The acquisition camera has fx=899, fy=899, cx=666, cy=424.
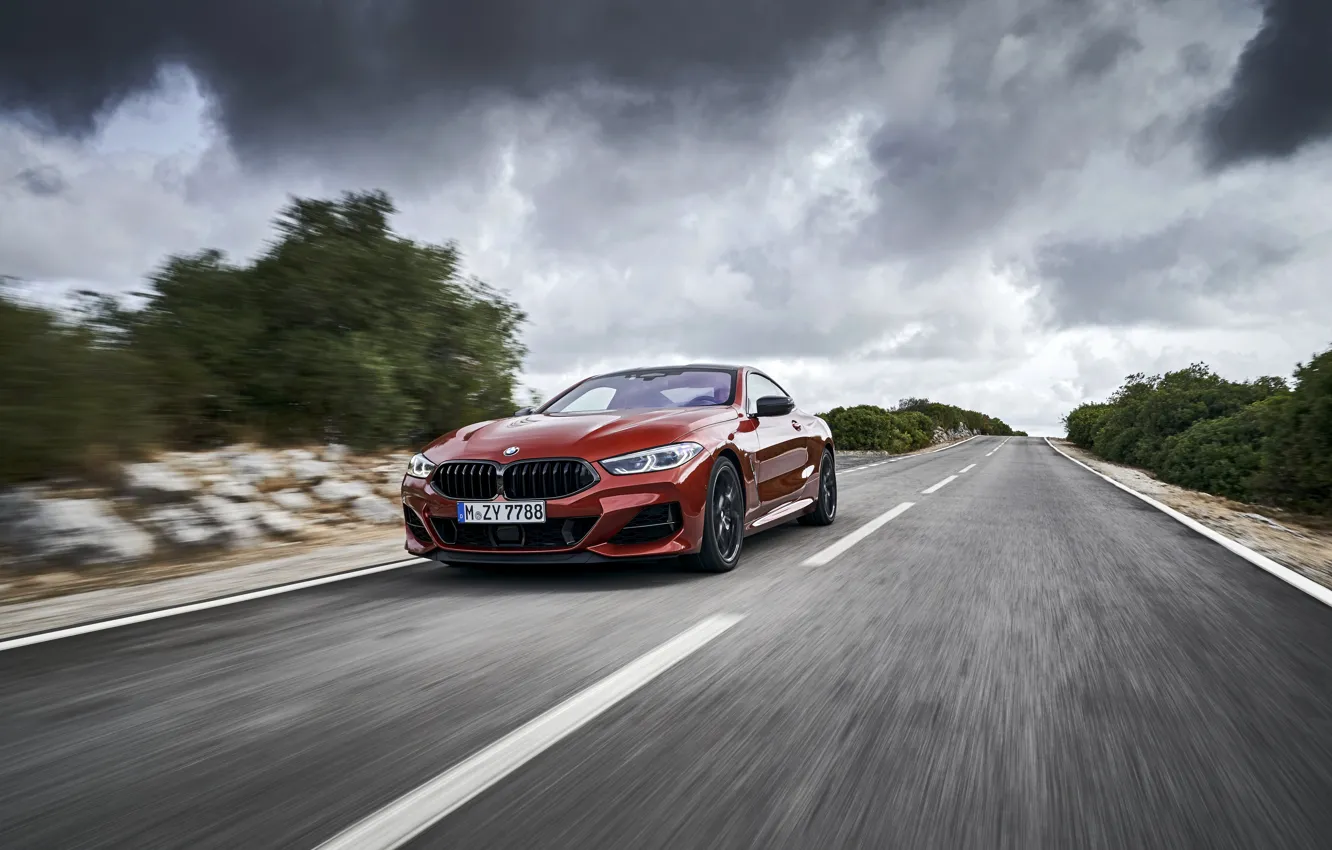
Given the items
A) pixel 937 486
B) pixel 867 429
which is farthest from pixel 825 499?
pixel 867 429

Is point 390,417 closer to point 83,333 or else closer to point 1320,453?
point 83,333

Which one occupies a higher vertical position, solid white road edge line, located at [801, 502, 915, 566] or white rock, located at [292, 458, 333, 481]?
white rock, located at [292, 458, 333, 481]

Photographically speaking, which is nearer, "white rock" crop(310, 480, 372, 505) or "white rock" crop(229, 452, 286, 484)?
"white rock" crop(229, 452, 286, 484)

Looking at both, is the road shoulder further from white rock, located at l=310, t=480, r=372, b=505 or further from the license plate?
white rock, located at l=310, t=480, r=372, b=505

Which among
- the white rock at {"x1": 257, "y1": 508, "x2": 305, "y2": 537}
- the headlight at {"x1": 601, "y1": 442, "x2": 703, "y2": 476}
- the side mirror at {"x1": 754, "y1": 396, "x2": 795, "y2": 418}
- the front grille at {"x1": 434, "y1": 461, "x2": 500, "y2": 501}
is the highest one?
the side mirror at {"x1": 754, "y1": 396, "x2": 795, "y2": 418}

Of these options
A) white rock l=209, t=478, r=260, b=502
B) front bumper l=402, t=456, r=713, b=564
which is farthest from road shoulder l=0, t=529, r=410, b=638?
white rock l=209, t=478, r=260, b=502

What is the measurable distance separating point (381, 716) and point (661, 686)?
954 mm

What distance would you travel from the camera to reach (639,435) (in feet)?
18.5

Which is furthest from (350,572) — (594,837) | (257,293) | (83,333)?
(257,293)

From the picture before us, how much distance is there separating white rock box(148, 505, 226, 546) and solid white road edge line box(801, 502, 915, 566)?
16.2 ft

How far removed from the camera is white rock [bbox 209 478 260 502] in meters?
7.96

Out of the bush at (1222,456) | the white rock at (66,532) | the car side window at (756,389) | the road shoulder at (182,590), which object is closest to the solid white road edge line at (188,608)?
the road shoulder at (182,590)

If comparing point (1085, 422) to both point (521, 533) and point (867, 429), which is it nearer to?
point (867, 429)

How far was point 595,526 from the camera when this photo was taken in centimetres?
523
